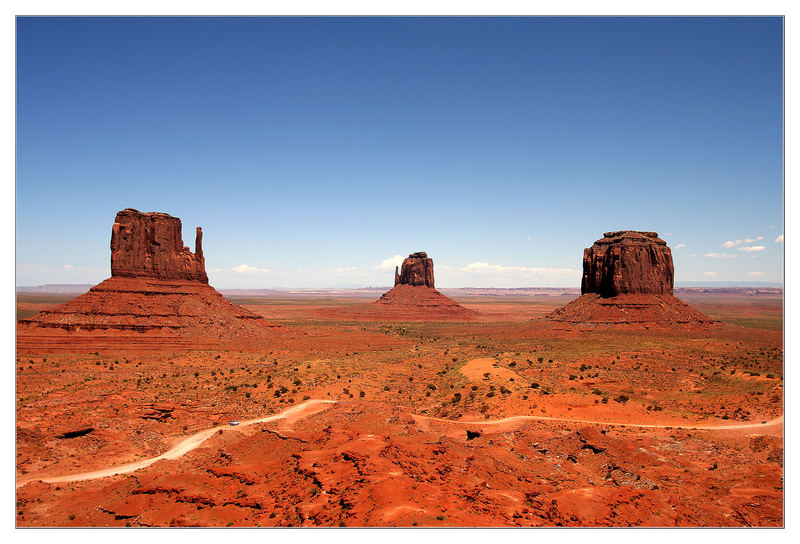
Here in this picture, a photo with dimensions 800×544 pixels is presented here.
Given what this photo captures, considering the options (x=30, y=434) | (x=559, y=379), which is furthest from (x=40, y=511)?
(x=559, y=379)

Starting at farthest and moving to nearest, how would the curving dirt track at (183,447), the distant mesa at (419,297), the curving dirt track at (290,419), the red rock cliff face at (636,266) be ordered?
the distant mesa at (419,297) < the red rock cliff face at (636,266) < the curving dirt track at (290,419) < the curving dirt track at (183,447)

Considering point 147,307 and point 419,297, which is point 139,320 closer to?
point 147,307

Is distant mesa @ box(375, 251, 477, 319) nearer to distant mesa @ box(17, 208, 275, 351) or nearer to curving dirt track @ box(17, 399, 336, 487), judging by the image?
distant mesa @ box(17, 208, 275, 351)

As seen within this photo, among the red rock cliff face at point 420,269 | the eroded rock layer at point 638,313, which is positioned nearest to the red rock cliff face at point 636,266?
the eroded rock layer at point 638,313

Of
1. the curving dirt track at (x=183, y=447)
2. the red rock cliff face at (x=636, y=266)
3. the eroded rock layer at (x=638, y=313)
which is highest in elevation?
the red rock cliff face at (x=636, y=266)

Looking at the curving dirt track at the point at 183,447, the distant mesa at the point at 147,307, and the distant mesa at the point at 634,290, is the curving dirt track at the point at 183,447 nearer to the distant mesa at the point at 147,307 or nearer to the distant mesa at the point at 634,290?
the distant mesa at the point at 147,307

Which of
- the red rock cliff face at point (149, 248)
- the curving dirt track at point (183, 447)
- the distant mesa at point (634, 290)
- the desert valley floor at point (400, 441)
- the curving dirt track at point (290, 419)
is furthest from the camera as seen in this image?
the distant mesa at point (634, 290)

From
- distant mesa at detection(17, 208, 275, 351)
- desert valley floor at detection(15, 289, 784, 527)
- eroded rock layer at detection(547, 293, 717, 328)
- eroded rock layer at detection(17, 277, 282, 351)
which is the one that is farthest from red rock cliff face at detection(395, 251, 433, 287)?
desert valley floor at detection(15, 289, 784, 527)
